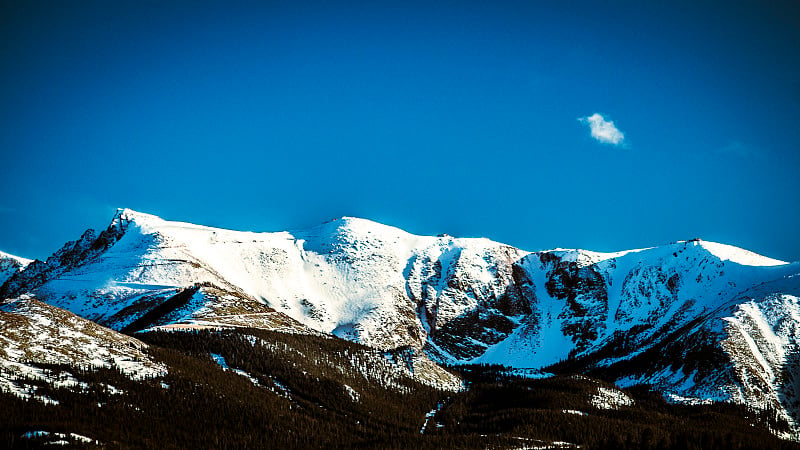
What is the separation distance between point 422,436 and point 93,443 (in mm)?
90078

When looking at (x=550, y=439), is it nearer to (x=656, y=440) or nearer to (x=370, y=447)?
(x=656, y=440)

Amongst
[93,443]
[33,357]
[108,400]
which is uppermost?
[33,357]

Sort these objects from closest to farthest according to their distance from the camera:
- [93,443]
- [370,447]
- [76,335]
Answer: [93,443], [370,447], [76,335]

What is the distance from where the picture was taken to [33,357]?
163m

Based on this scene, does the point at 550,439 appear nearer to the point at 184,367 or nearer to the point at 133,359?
the point at 184,367

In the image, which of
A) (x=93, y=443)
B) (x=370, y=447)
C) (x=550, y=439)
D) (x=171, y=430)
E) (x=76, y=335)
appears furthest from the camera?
(x=550, y=439)

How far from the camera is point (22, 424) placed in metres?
131

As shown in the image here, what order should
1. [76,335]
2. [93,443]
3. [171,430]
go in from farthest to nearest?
[76,335], [171,430], [93,443]

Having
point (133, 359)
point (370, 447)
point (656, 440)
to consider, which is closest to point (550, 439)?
point (656, 440)

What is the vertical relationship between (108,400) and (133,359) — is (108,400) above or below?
below

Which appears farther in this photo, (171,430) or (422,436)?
(422,436)

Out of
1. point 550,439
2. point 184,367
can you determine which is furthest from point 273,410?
point 550,439

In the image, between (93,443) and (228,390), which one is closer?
(93,443)

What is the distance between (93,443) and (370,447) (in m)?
67.8
